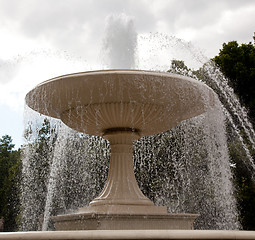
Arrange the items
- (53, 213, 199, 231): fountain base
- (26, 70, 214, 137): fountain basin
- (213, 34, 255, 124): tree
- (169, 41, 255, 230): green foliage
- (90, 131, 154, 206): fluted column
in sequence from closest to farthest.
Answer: (53, 213, 199, 231): fountain base
(26, 70, 214, 137): fountain basin
(90, 131, 154, 206): fluted column
(169, 41, 255, 230): green foliage
(213, 34, 255, 124): tree

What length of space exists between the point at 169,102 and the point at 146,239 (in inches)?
127

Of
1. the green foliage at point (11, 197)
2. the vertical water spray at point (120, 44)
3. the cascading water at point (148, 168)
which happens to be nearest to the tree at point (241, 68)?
the cascading water at point (148, 168)

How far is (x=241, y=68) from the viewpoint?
15078 mm

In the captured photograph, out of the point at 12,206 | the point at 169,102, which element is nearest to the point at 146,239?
the point at 169,102

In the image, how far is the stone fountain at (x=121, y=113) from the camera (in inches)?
227

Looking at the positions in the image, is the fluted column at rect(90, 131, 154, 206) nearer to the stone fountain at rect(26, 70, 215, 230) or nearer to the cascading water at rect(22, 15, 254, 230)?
the stone fountain at rect(26, 70, 215, 230)

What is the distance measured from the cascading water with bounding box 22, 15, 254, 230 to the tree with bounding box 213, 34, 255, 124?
52.4 inches

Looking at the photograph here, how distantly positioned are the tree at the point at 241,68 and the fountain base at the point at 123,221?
30.0 ft

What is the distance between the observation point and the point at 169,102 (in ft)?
21.2

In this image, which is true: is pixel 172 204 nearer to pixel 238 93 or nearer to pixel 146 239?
pixel 238 93

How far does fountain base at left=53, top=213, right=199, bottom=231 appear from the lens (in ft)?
18.6

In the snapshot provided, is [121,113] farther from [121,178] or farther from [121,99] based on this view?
[121,178]

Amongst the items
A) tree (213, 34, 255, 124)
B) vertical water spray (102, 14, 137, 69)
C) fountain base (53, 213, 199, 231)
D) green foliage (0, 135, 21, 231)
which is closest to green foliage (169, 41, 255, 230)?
tree (213, 34, 255, 124)

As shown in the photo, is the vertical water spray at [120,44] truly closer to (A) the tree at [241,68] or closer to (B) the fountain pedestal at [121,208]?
(B) the fountain pedestal at [121,208]
